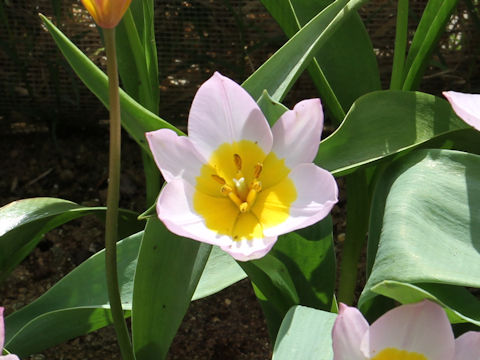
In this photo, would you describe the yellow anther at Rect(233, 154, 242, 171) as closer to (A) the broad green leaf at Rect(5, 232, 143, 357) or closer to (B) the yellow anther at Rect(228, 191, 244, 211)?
(B) the yellow anther at Rect(228, 191, 244, 211)

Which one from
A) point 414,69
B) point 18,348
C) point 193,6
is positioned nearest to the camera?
point 18,348

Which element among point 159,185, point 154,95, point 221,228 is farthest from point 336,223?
point 221,228

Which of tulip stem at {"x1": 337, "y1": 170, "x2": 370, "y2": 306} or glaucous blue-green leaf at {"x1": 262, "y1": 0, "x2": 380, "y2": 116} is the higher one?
glaucous blue-green leaf at {"x1": 262, "y1": 0, "x2": 380, "y2": 116}

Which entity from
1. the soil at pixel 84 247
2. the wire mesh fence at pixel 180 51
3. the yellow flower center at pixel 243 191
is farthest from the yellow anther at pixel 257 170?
the wire mesh fence at pixel 180 51

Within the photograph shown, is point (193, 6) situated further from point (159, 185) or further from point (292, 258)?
point (292, 258)

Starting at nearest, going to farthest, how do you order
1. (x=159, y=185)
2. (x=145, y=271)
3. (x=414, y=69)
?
1. (x=145, y=271)
2. (x=414, y=69)
3. (x=159, y=185)

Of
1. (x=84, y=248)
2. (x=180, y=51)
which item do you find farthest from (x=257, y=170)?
(x=180, y=51)

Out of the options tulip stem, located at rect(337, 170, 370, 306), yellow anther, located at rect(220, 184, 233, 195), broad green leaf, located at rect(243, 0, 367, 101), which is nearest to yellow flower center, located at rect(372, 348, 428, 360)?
yellow anther, located at rect(220, 184, 233, 195)
